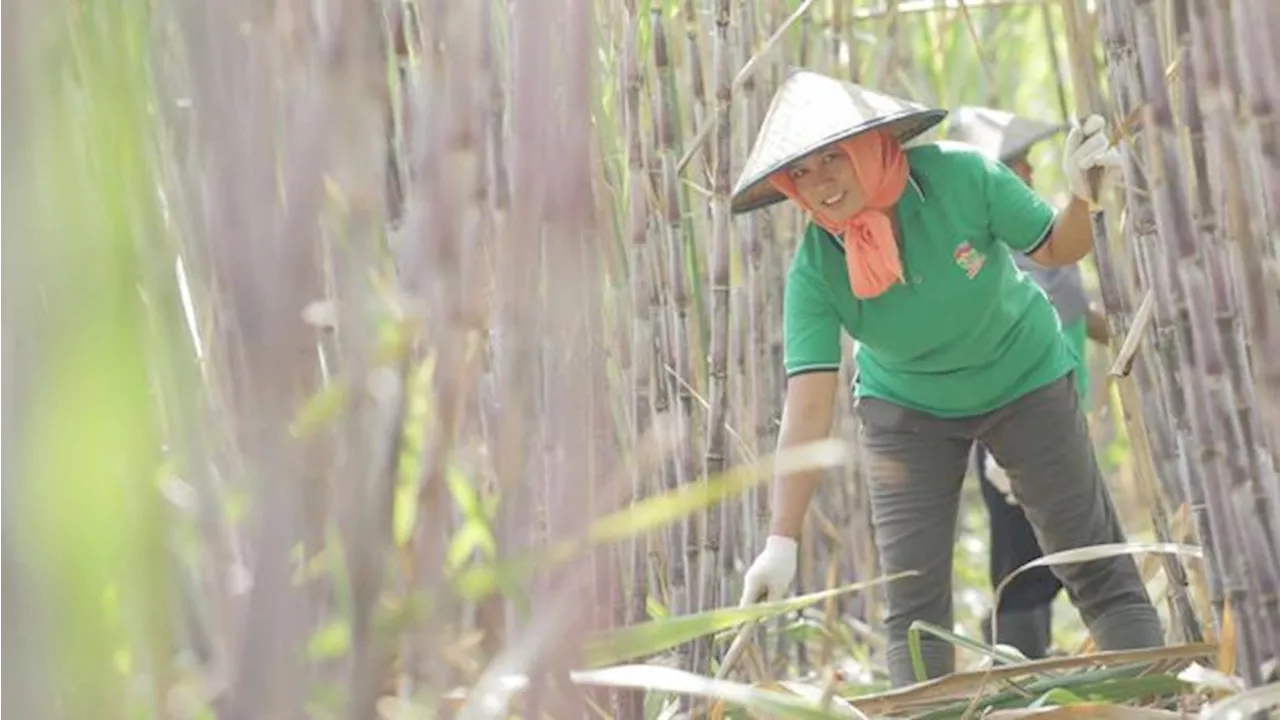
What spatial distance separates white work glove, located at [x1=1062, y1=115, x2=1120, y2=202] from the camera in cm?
154

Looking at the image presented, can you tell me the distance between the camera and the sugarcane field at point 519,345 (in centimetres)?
61

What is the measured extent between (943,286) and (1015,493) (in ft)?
0.87

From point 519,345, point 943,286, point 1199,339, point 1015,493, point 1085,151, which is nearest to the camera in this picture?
point 519,345

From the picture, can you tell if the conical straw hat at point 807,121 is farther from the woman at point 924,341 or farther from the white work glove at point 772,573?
the white work glove at point 772,573

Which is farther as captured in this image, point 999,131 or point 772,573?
point 999,131

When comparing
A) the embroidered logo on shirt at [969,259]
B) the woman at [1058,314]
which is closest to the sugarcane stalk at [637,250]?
the embroidered logo on shirt at [969,259]

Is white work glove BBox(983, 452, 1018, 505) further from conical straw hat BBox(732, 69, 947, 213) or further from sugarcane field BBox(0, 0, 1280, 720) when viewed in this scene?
conical straw hat BBox(732, 69, 947, 213)

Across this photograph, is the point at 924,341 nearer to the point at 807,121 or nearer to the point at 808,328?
the point at 808,328

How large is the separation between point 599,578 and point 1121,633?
101 cm

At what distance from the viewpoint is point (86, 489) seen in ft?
1.95

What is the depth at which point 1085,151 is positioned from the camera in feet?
5.21

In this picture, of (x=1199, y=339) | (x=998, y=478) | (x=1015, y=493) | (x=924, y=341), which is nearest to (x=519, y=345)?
(x=1199, y=339)

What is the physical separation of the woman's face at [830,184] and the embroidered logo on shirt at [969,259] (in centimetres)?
11

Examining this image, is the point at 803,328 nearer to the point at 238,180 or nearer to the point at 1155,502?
the point at 1155,502
